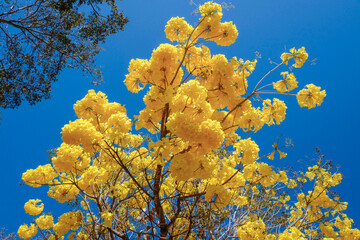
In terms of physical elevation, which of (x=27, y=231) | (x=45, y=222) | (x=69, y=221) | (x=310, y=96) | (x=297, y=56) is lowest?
(x=310, y=96)

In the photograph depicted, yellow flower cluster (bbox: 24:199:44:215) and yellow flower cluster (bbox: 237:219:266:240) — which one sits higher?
yellow flower cluster (bbox: 24:199:44:215)

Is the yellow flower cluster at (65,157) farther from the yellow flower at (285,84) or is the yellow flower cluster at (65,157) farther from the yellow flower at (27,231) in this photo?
the yellow flower at (27,231)

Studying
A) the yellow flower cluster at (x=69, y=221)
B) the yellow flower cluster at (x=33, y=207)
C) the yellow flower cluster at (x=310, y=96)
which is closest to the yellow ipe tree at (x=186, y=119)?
the yellow flower cluster at (x=310, y=96)

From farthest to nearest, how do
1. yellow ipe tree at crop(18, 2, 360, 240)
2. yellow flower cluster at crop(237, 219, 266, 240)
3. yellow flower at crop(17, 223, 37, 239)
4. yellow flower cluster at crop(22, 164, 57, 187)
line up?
1. yellow flower at crop(17, 223, 37, 239)
2. yellow flower cluster at crop(237, 219, 266, 240)
3. yellow flower cluster at crop(22, 164, 57, 187)
4. yellow ipe tree at crop(18, 2, 360, 240)

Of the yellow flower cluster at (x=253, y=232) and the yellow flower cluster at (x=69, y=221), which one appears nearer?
the yellow flower cluster at (x=253, y=232)

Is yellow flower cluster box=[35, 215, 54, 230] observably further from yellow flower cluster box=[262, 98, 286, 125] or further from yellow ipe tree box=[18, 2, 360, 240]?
yellow flower cluster box=[262, 98, 286, 125]

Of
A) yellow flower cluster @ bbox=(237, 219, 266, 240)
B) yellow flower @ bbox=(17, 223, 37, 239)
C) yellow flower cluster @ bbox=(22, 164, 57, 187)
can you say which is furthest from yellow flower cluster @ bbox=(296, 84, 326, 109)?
yellow flower @ bbox=(17, 223, 37, 239)

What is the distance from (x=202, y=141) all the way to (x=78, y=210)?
3284 mm

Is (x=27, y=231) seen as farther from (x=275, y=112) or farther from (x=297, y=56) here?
(x=297, y=56)

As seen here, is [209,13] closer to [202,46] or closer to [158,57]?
[202,46]

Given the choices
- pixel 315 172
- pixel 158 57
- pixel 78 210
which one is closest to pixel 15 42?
pixel 78 210

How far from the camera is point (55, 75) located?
25.5 ft

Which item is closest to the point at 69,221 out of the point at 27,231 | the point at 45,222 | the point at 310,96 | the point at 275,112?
the point at 45,222

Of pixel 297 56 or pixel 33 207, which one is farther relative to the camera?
pixel 33 207
